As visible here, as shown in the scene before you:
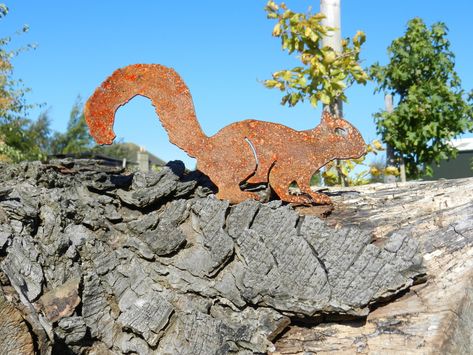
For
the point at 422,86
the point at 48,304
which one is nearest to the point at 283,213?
the point at 48,304

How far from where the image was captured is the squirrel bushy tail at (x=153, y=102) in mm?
2525

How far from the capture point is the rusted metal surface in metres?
2.53

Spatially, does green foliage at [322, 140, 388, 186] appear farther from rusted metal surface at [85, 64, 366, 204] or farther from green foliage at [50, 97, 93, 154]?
green foliage at [50, 97, 93, 154]

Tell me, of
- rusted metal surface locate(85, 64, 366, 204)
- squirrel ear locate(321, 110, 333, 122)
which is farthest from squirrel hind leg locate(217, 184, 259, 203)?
squirrel ear locate(321, 110, 333, 122)

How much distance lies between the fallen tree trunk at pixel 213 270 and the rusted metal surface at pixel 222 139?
0.58 feet

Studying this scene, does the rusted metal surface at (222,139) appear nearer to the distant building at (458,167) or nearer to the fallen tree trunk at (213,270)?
the fallen tree trunk at (213,270)

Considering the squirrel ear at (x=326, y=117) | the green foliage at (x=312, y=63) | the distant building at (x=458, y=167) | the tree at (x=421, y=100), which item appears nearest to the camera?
the squirrel ear at (x=326, y=117)

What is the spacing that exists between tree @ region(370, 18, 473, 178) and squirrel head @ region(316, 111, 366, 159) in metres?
3.16

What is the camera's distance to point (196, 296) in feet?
7.14

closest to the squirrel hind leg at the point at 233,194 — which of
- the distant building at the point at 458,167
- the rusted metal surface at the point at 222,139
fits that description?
the rusted metal surface at the point at 222,139

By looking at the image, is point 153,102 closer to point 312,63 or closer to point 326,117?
point 326,117

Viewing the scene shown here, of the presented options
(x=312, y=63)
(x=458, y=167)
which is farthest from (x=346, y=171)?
(x=458, y=167)

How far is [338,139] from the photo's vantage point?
8.67ft

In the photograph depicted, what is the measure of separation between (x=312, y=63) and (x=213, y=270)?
263cm
